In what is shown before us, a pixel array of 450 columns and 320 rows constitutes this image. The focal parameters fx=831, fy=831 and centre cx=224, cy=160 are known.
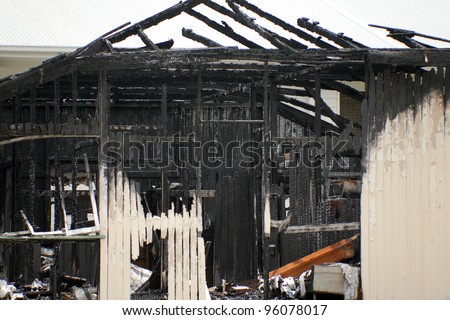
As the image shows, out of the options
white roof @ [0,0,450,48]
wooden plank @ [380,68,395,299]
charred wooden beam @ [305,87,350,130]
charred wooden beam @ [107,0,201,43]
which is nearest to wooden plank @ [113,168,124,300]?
charred wooden beam @ [107,0,201,43]

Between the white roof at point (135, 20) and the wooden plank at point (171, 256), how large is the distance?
675 centimetres

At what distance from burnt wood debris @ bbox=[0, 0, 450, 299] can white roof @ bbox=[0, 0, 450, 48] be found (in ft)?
8.69

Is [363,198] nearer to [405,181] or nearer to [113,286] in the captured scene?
[405,181]

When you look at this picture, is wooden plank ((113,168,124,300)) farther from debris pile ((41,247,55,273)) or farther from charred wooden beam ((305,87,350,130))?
charred wooden beam ((305,87,350,130))

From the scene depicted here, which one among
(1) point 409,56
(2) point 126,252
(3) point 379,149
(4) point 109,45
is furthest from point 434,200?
(4) point 109,45

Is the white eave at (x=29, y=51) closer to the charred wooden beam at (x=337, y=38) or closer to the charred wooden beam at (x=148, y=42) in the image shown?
the charred wooden beam at (x=148, y=42)

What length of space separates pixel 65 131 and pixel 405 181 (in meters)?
4.55

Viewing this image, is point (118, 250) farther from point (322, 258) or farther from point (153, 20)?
point (322, 258)

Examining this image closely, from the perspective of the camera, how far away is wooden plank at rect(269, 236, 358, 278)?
42.1ft

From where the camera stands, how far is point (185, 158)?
13.0 metres

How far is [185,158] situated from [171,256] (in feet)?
7.60

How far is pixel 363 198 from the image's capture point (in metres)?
11.1
